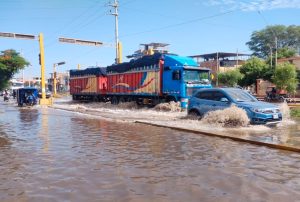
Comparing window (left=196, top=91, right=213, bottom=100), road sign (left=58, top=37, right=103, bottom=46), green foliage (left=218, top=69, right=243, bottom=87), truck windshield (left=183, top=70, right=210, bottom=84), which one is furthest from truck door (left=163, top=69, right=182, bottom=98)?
green foliage (left=218, top=69, right=243, bottom=87)

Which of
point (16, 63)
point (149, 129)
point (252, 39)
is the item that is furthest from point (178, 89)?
point (252, 39)

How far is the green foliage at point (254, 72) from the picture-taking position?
50750 millimetres

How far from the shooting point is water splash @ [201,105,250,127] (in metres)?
14.2

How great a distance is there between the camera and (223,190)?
6.00 m

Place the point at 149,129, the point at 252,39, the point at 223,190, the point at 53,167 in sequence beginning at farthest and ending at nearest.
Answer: the point at 252,39, the point at 149,129, the point at 53,167, the point at 223,190

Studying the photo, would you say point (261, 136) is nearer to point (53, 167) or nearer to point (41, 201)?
point (53, 167)

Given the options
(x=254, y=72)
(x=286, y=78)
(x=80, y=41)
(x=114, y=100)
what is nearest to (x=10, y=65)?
(x=80, y=41)

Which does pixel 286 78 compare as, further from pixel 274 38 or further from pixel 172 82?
pixel 274 38

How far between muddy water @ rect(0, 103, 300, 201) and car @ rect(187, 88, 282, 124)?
301 cm

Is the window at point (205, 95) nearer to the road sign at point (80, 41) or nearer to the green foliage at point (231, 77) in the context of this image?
the road sign at point (80, 41)

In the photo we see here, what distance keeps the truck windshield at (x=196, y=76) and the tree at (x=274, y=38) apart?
3175 inches

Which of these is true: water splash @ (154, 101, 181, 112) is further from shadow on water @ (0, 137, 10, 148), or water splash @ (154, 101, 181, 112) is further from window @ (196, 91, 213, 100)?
shadow on water @ (0, 137, 10, 148)

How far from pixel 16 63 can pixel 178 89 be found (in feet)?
192

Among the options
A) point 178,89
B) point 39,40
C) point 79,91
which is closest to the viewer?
point 178,89
